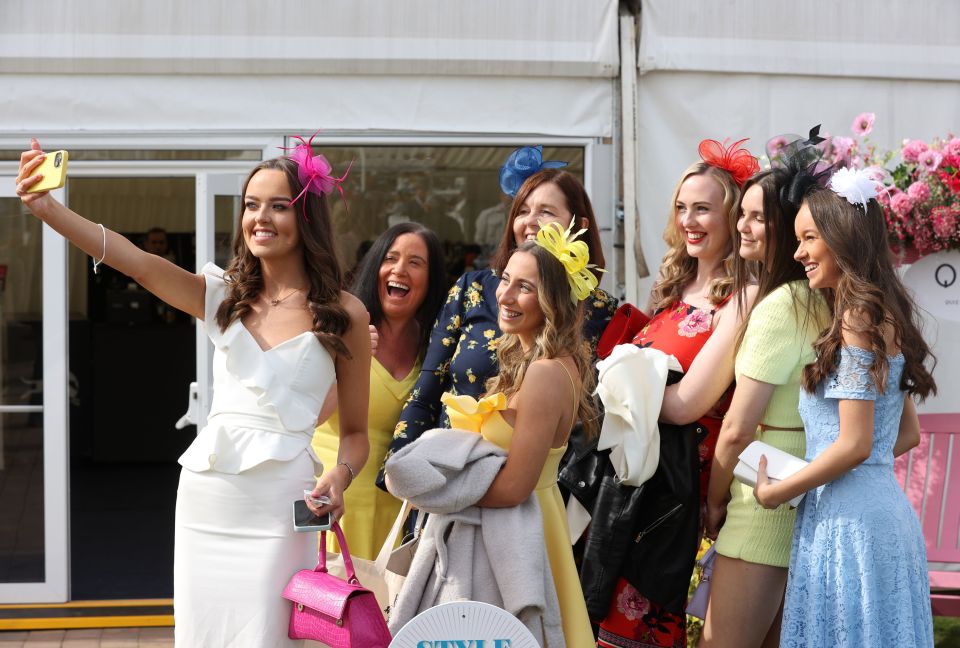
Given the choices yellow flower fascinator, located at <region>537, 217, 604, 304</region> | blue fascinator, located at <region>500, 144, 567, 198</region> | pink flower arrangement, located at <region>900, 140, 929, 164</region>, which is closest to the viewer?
yellow flower fascinator, located at <region>537, 217, 604, 304</region>

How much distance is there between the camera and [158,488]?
7.45m

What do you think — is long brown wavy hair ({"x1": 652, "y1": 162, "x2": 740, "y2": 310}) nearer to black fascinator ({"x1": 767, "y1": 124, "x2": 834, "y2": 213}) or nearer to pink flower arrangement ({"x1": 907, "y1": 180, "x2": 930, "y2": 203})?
black fascinator ({"x1": 767, "y1": 124, "x2": 834, "y2": 213})

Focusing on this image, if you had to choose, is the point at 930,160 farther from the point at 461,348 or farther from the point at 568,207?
the point at 461,348

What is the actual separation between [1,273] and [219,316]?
2.74 meters

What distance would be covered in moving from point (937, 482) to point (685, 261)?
1895 millimetres

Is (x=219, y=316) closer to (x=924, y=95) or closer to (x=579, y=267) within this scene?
(x=579, y=267)

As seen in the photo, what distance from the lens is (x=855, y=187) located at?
243 centimetres

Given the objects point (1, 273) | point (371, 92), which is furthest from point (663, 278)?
point (1, 273)

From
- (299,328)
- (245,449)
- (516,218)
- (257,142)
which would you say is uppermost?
(257,142)

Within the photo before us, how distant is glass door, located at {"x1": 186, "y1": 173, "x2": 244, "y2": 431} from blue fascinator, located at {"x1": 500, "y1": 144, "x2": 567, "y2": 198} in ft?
5.23

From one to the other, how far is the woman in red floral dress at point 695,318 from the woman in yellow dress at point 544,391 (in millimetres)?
337

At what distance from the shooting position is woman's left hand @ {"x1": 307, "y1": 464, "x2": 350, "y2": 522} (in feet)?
7.77

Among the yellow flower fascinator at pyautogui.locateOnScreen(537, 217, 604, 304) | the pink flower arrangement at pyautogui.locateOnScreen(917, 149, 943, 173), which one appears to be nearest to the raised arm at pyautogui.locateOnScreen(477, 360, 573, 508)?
the yellow flower fascinator at pyautogui.locateOnScreen(537, 217, 604, 304)

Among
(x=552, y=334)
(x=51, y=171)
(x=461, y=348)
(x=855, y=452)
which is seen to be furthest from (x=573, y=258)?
(x=51, y=171)
